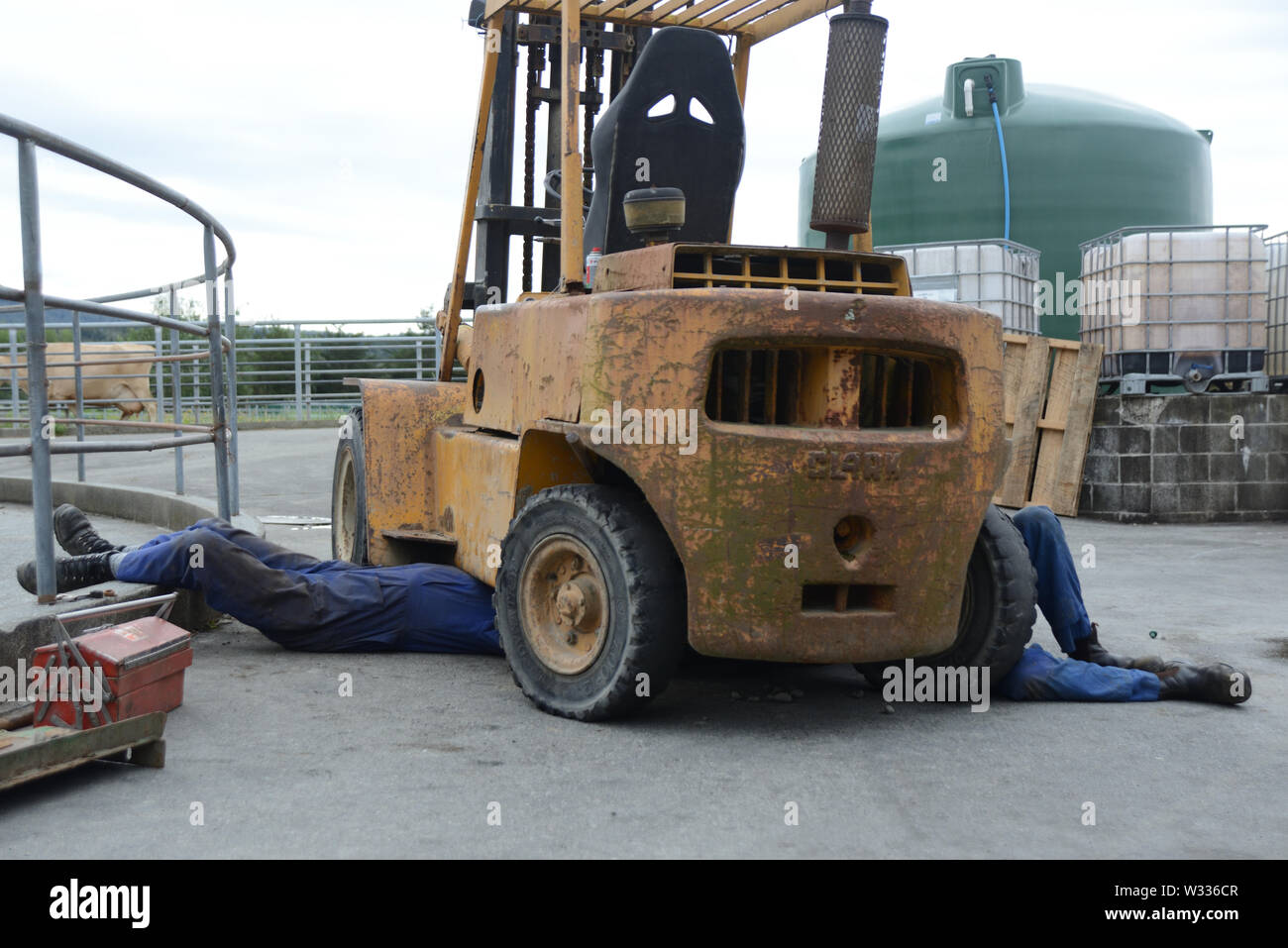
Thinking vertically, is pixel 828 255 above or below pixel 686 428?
above

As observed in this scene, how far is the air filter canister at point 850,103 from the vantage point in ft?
13.8

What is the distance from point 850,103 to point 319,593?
9.65 feet

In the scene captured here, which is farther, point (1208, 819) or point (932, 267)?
point (932, 267)

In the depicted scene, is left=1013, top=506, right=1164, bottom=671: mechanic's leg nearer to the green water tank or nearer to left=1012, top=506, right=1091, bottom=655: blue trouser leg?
left=1012, top=506, right=1091, bottom=655: blue trouser leg

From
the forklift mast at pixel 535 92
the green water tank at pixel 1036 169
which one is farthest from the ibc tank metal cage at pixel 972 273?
the forklift mast at pixel 535 92

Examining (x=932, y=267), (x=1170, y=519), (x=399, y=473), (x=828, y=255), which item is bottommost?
(x=1170, y=519)

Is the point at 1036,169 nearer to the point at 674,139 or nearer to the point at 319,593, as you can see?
the point at 674,139

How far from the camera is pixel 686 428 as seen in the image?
3.93 metres

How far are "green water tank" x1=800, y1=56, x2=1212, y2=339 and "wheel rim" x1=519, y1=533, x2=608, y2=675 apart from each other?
11354mm

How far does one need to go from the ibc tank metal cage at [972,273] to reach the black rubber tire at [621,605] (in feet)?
27.9

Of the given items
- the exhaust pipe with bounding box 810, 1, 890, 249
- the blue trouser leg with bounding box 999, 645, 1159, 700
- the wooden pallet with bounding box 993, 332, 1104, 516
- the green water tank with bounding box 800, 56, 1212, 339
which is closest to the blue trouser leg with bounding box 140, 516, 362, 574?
the exhaust pipe with bounding box 810, 1, 890, 249

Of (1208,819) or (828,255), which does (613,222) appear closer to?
(828,255)
